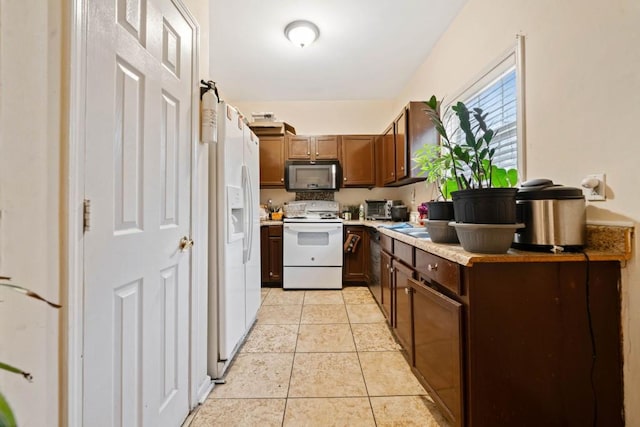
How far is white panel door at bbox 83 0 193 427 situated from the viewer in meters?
0.77

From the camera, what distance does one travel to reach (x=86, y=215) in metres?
0.73

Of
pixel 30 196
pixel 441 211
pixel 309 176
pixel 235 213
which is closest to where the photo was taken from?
pixel 30 196

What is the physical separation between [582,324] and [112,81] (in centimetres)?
190

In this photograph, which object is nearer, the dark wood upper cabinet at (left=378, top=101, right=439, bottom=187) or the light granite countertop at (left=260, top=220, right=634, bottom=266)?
the light granite countertop at (left=260, top=220, right=634, bottom=266)

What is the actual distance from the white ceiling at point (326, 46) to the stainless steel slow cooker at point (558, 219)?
1915mm

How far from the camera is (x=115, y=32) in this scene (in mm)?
851

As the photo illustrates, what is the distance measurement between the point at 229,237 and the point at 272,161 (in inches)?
88.4

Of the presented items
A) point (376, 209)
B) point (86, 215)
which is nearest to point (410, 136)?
point (376, 209)

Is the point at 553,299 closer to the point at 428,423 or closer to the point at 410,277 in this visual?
the point at 410,277

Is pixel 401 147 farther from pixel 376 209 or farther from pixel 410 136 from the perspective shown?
pixel 376 209

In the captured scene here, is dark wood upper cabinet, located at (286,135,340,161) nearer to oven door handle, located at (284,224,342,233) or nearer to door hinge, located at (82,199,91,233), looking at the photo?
oven door handle, located at (284,224,342,233)

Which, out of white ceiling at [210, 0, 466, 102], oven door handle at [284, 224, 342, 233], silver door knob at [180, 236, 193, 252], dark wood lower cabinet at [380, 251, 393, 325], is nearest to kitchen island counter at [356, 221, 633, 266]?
dark wood lower cabinet at [380, 251, 393, 325]

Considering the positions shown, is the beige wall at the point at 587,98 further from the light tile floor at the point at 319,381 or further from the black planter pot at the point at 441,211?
the light tile floor at the point at 319,381

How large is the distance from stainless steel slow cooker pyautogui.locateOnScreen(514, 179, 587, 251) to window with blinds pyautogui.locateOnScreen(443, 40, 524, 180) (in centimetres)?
53
